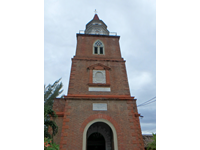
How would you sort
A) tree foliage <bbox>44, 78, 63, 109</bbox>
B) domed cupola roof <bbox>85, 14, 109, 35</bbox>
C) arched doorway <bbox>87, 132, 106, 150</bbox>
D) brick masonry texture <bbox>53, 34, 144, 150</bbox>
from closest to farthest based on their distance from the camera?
brick masonry texture <bbox>53, 34, 144, 150</bbox>
arched doorway <bbox>87, 132, 106, 150</bbox>
domed cupola roof <bbox>85, 14, 109, 35</bbox>
tree foliage <bbox>44, 78, 63, 109</bbox>

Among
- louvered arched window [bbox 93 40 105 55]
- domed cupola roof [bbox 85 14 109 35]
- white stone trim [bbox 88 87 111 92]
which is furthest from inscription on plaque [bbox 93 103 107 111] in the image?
domed cupola roof [bbox 85 14 109 35]

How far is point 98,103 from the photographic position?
909 cm

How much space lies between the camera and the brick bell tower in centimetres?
798

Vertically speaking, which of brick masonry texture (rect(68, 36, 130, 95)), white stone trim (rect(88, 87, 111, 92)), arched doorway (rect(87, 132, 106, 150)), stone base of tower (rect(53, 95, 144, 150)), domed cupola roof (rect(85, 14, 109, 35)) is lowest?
arched doorway (rect(87, 132, 106, 150))

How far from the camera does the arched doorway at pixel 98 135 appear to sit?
1112cm

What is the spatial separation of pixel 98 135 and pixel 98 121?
3953mm

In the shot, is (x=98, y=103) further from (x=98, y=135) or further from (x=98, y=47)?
(x=98, y=47)

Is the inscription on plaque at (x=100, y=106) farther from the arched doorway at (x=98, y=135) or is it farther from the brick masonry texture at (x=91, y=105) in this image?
the arched doorway at (x=98, y=135)

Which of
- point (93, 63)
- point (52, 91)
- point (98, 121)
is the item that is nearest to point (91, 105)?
point (98, 121)

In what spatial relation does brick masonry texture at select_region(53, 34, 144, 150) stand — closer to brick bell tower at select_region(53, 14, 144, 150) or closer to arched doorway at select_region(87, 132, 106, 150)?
brick bell tower at select_region(53, 14, 144, 150)

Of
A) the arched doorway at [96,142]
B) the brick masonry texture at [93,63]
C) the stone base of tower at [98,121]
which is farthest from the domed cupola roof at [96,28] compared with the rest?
the arched doorway at [96,142]
